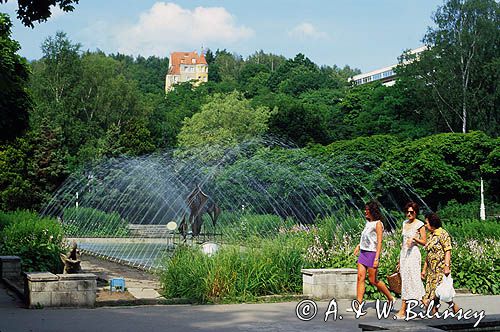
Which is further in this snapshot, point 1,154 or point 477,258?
point 1,154

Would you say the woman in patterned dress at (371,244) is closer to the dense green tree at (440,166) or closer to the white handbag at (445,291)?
the white handbag at (445,291)

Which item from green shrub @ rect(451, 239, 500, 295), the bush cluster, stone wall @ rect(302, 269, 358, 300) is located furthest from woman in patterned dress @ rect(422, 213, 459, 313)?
green shrub @ rect(451, 239, 500, 295)

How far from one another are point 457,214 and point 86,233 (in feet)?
78.0

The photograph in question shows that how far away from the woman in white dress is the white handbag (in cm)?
27

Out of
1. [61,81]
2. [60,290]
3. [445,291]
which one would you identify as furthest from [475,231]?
[61,81]

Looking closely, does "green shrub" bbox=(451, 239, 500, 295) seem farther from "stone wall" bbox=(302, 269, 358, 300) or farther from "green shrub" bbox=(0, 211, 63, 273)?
"green shrub" bbox=(0, 211, 63, 273)

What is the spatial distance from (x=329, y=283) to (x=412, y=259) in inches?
111

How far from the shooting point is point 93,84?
68062 mm

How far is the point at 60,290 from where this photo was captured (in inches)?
476

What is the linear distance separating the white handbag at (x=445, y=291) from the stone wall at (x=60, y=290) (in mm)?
5534

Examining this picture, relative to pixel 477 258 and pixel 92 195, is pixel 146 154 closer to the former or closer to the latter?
pixel 92 195

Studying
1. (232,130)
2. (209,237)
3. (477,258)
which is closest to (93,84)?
(232,130)

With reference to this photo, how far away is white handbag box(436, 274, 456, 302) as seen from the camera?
34.7 feet

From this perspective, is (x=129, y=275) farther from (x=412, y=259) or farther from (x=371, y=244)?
(x=412, y=259)
